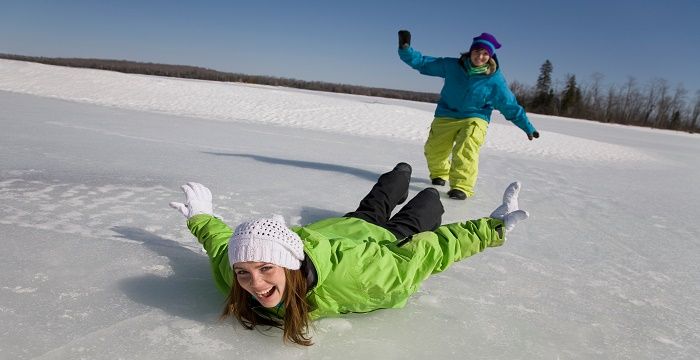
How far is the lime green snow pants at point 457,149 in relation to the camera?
14.7ft

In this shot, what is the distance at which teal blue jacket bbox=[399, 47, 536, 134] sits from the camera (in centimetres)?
457

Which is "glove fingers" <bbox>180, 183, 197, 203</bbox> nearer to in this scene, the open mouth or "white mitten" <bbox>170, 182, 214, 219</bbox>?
"white mitten" <bbox>170, 182, 214, 219</bbox>

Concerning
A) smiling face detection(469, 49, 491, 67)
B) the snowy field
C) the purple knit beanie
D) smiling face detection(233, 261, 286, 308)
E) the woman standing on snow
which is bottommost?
the snowy field

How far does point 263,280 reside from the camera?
5.35 feet

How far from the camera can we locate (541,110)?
56.6 m

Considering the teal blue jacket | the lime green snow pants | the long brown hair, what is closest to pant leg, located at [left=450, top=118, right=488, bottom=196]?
the lime green snow pants

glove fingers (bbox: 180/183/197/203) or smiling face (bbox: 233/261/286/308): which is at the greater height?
glove fingers (bbox: 180/183/197/203)

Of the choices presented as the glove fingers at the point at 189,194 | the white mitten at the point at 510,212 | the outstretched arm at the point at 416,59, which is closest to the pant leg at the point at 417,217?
the white mitten at the point at 510,212

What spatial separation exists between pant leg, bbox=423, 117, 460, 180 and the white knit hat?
346 centimetres

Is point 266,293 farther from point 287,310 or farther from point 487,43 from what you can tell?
point 487,43

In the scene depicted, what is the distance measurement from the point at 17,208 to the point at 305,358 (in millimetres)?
2347

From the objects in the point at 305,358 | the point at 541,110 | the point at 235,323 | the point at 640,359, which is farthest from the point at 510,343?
the point at 541,110

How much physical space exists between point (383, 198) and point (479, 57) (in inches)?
83.8

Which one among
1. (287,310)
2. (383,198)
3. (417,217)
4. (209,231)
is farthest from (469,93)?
(287,310)
